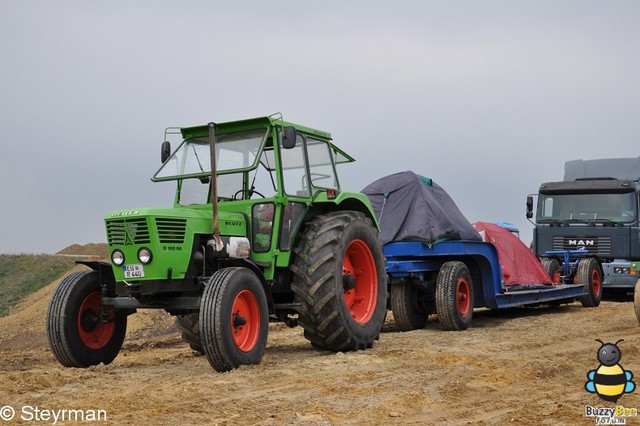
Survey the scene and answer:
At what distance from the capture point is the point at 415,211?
36.9 ft

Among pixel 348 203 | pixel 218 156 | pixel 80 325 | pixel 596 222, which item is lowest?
pixel 80 325

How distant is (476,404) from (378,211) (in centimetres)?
624

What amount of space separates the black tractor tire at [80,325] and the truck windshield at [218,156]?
4.62ft

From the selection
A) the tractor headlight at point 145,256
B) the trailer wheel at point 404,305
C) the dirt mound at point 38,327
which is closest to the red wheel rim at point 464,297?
the trailer wheel at point 404,305

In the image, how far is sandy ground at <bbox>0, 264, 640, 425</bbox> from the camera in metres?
5.28

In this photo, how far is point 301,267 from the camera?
25.9 feet

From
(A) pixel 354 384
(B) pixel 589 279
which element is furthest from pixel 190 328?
(B) pixel 589 279

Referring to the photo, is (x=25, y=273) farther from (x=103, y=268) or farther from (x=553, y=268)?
(x=103, y=268)

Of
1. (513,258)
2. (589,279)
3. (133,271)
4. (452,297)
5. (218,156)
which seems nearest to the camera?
(133,271)

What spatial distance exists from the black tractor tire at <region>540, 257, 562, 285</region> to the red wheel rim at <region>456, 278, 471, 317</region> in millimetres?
4397

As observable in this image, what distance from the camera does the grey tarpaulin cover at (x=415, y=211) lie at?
11.0 meters

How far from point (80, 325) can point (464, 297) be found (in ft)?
18.4

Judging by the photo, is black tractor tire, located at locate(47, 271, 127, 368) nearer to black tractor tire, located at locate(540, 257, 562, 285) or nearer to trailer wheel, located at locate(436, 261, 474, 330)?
trailer wheel, located at locate(436, 261, 474, 330)

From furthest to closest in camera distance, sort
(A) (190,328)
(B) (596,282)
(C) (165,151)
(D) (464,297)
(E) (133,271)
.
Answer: (B) (596,282)
(D) (464,297)
(A) (190,328)
(C) (165,151)
(E) (133,271)
